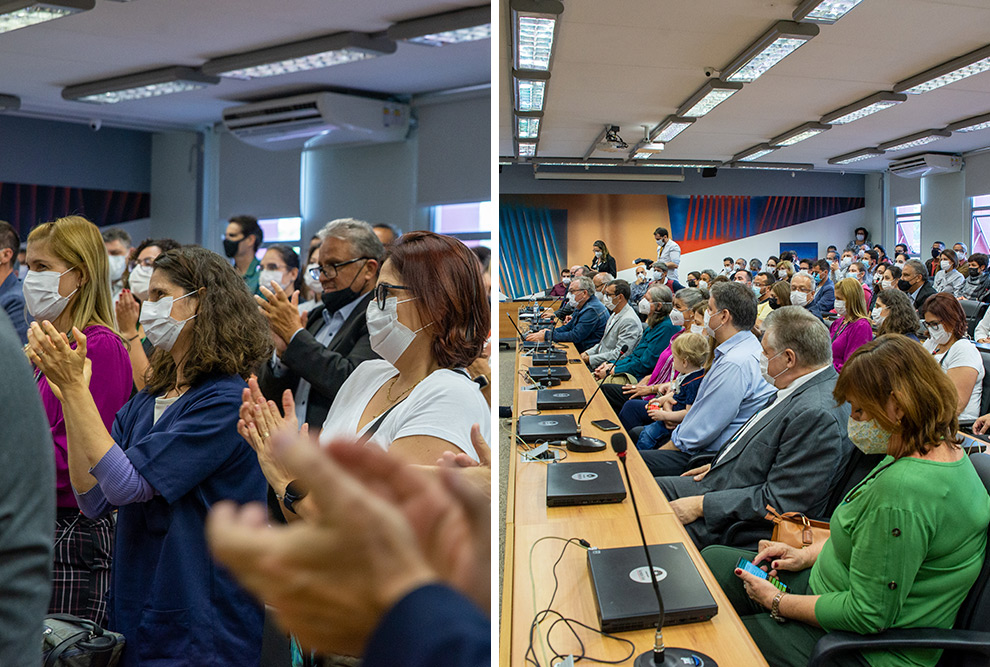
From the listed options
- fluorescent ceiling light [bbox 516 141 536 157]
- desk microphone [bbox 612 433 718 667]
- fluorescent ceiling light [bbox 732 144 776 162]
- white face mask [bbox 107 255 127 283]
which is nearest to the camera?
desk microphone [bbox 612 433 718 667]

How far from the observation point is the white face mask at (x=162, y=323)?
1007 millimetres

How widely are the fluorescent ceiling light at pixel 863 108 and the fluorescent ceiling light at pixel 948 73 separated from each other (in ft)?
0.37

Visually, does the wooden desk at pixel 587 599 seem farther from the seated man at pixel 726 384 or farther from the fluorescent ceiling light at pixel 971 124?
the fluorescent ceiling light at pixel 971 124

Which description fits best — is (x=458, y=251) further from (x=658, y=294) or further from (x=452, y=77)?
(x=452, y=77)

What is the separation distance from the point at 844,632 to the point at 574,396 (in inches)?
59.1

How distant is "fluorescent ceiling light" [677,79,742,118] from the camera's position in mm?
2098

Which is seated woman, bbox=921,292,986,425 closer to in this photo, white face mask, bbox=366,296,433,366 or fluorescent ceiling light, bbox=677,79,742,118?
fluorescent ceiling light, bbox=677,79,742,118

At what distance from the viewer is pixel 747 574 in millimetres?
1450

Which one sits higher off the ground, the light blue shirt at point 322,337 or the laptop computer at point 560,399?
A: the light blue shirt at point 322,337

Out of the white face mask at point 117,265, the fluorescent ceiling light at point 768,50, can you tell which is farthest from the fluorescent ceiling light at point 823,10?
the white face mask at point 117,265

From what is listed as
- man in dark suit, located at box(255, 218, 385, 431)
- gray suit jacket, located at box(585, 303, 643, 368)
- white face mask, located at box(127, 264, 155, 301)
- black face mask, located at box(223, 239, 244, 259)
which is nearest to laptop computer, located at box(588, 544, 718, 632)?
man in dark suit, located at box(255, 218, 385, 431)

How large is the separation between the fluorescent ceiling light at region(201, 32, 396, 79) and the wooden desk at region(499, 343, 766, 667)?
9.87ft

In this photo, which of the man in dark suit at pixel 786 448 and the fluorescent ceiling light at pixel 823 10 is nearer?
the man in dark suit at pixel 786 448

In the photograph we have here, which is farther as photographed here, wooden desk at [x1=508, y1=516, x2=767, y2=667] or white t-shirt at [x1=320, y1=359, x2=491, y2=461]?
wooden desk at [x1=508, y1=516, x2=767, y2=667]
